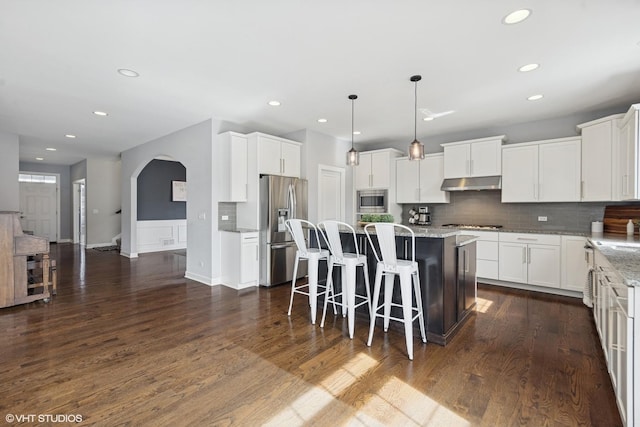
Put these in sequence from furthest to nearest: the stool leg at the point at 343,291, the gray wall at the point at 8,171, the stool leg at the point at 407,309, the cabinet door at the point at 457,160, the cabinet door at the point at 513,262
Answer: the gray wall at the point at 8,171
the cabinet door at the point at 457,160
the cabinet door at the point at 513,262
the stool leg at the point at 343,291
the stool leg at the point at 407,309

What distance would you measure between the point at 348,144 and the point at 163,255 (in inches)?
208

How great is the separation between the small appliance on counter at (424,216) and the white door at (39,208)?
10722mm

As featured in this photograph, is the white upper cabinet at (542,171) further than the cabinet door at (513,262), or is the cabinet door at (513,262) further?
the cabinet door at (513,262)

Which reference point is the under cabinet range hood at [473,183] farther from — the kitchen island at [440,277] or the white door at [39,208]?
the white door at [39,208]

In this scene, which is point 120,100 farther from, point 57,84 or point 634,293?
point 634,293

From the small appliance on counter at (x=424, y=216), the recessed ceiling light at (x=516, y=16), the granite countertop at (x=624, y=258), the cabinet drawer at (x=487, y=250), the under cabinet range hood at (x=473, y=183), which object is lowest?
the cabinet drawer at (x=487, y=250)

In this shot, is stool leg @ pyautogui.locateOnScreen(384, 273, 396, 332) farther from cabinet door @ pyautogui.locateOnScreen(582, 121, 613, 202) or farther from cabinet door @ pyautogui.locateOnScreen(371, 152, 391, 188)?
cabinet door @ pyautogui.locateOnScreen(371, 152, 391, 188)

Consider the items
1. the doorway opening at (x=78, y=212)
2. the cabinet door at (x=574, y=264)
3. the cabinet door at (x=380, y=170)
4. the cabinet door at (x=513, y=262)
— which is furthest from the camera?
the doorway opening at (x=78, y=212)

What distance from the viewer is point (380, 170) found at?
6090 mm

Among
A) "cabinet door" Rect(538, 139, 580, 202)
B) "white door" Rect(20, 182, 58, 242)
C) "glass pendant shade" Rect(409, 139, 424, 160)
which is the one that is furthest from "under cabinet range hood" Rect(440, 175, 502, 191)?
"white door" Rect(20, 182, 58, 242)

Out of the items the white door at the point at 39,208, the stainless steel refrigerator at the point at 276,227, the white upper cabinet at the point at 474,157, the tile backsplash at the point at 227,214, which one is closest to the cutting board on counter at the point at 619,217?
the white upper cabinet at the point at 474,157

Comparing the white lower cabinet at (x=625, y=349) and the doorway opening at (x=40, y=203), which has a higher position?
the doorway opening at (x=40, y=203)

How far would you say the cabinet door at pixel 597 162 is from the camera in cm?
389

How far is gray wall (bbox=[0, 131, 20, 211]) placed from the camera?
5.68 meters
